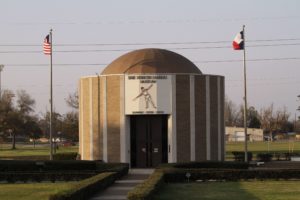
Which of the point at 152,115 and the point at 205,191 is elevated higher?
the point at 152,115

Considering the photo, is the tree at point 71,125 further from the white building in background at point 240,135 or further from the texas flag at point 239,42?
the white building in background at point 240,135

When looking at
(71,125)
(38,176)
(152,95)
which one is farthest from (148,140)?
(71,125)

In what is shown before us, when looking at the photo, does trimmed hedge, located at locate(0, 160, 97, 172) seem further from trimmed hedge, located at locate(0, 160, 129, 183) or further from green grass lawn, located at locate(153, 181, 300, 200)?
green grass lawn, located at locate(153, 181, 300, 200)

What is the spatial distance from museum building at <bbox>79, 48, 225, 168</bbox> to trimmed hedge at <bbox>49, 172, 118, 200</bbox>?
38.3 ft

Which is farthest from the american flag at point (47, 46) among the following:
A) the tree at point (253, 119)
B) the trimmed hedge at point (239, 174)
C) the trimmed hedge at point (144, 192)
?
the tree at point (253, 119)

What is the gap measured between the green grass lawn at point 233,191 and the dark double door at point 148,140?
11884mm

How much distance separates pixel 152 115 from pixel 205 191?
1706cm

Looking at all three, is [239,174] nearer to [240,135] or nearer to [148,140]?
[148,140]

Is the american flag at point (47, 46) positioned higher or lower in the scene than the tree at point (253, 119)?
higher

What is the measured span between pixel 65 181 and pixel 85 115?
12.1 meters

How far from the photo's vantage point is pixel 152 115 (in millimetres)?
42781

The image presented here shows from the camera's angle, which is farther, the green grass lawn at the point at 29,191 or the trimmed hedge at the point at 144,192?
the green grass lawn at the point at 29,191

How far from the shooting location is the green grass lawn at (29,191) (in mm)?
23734

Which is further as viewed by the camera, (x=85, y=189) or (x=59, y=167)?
(x=59, y=167)
